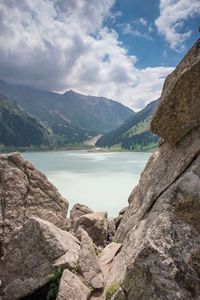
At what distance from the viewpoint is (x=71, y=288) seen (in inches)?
540

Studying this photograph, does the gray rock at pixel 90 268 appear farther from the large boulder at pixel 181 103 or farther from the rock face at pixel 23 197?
the large boulder at pixel 181 103

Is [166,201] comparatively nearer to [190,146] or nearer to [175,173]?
[175,173]

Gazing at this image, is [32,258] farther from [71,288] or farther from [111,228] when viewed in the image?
[111,228]

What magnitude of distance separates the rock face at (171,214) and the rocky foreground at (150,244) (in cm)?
3

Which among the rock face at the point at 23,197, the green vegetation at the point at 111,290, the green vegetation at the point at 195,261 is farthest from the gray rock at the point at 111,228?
the green vegetation at the point at 195,261

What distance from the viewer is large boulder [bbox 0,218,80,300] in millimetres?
15203

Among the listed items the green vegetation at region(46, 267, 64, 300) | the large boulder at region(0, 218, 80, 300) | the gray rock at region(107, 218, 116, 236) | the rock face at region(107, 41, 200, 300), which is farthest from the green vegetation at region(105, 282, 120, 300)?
the gray rock at region(107, 218, 116, 236)

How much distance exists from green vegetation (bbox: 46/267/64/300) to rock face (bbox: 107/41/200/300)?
2434mm

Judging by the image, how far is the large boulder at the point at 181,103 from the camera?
45.4 ft

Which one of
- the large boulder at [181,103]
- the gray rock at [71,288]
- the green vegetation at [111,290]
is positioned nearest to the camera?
the green vegetation at [111,290]

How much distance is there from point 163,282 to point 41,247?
270 inches

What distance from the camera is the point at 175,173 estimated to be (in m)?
14.7

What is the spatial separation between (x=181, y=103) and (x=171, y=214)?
498cm

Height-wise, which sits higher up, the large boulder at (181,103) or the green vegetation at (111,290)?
the large boulder at (181,103)
